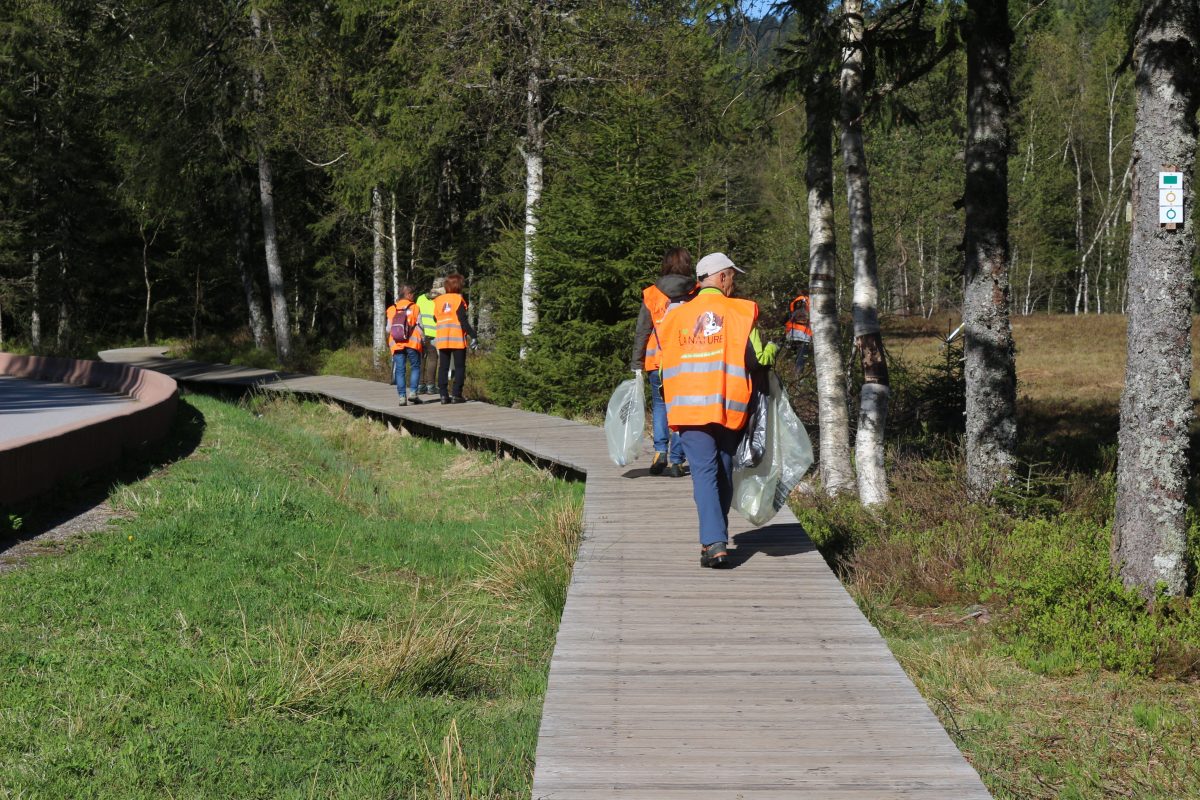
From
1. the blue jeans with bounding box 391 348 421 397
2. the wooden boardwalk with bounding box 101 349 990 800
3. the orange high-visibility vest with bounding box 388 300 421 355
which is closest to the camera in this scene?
the wooden boardwalk with bounding box 101 349 990 800

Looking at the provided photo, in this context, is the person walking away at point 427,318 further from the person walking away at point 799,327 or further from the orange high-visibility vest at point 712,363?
the orange high-visibility vest at point 712,363

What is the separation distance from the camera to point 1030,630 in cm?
751

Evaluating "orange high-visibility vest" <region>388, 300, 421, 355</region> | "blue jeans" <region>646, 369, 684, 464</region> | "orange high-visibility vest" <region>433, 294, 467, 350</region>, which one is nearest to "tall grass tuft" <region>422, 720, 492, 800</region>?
"blue jeans" <region>646, 369, 684, 464</region>

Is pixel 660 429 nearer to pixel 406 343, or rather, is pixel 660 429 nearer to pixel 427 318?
pixel 427 318

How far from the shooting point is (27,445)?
10.4 meters

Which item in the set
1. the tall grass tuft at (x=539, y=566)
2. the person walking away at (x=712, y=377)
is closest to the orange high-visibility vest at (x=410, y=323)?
the tall grass tuft at (x=539, y=566)

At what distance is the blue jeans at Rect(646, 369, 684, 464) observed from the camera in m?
11.0

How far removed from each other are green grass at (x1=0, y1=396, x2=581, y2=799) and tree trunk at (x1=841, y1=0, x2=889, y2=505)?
2.87 m

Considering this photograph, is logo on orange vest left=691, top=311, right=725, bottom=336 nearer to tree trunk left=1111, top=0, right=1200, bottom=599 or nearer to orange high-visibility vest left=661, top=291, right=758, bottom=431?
orange high-visibility vest left=661, top=291, right=758, bottom=431

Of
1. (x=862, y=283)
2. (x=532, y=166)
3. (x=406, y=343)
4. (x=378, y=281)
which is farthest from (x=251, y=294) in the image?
(x=862, y=283)

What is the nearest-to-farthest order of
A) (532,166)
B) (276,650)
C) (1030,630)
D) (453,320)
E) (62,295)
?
(276,650) < (1030,630) < (453,320) < (532,166) < (62,295)

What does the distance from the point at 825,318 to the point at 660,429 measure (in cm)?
277

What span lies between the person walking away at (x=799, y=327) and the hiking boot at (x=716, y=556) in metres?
10.1

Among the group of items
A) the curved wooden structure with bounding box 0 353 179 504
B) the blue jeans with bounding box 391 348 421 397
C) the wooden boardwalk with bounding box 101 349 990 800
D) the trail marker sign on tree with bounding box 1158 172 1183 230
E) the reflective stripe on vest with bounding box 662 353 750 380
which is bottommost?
the wooden boardwalk with bounding box 101 349 990 800
